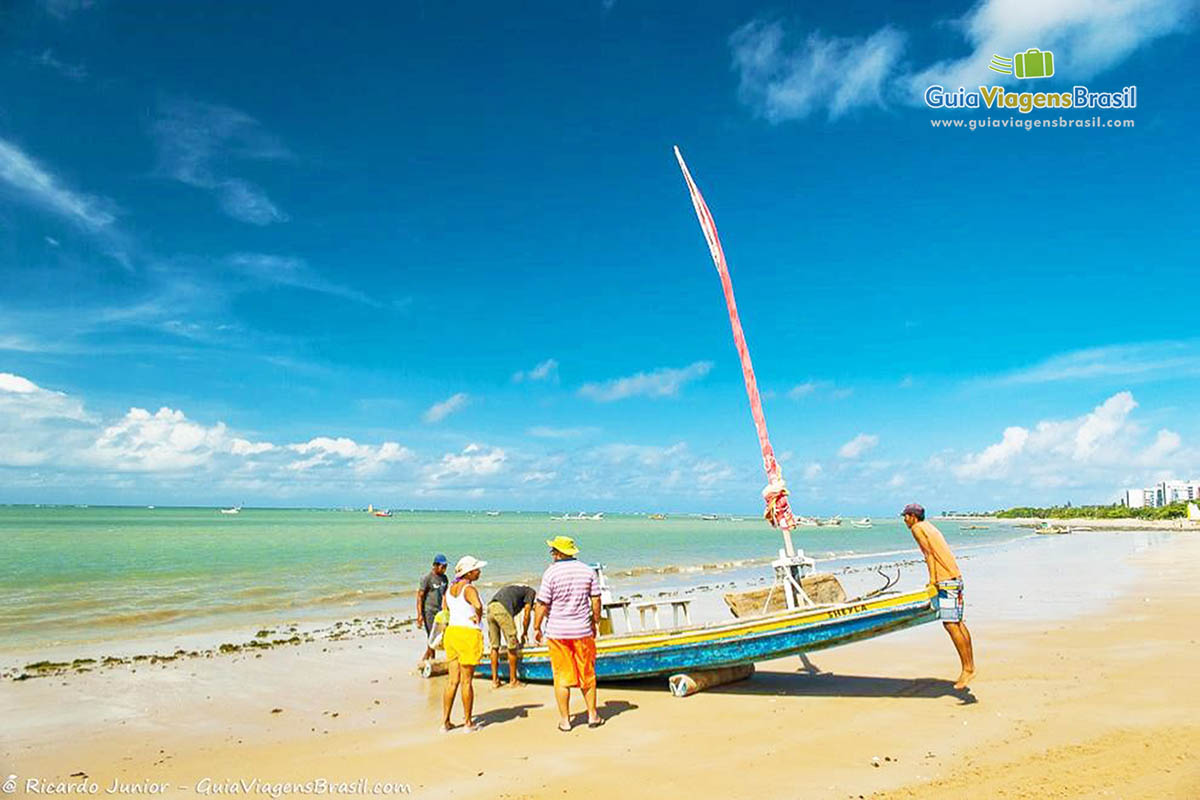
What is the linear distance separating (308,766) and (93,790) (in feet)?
5.86

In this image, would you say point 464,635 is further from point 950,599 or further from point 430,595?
point 950,599

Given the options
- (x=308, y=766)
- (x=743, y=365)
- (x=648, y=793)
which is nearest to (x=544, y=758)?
(x=648, y=793)

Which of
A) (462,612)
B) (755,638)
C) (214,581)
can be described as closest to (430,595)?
(462,612)

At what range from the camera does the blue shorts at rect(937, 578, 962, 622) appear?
24.8ft

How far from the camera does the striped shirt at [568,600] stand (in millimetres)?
7797

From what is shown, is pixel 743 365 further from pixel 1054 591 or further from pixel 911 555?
pixel 911 555

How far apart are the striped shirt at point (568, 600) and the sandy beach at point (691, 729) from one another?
40.5 inches

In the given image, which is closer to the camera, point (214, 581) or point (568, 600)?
point (568, 600)

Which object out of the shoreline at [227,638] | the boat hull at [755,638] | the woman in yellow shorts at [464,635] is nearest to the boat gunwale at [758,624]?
the boat hull at [755,638]

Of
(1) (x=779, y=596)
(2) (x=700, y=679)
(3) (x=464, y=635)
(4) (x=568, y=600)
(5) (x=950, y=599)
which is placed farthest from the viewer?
(1) (x=779, y=596)

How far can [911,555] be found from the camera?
43.5 m

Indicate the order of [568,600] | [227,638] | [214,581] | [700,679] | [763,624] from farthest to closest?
[214,581] < [227,638] < [700,679] < [763,624] < [568,600]

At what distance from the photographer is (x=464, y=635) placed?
25.2 feet

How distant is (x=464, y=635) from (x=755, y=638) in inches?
129
